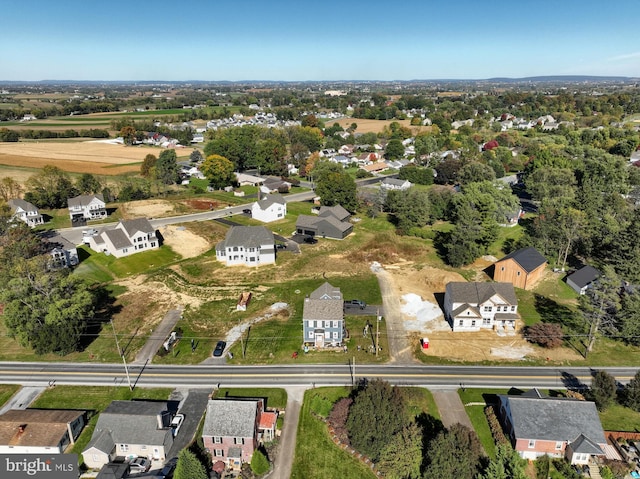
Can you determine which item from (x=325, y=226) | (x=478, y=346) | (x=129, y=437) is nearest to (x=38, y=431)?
(x=129, y=437)

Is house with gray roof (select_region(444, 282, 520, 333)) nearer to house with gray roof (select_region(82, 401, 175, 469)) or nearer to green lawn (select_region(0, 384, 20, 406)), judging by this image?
house with gray roof (select_region(82, 401, 175, 469))

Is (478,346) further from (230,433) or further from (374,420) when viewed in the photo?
(230,433)

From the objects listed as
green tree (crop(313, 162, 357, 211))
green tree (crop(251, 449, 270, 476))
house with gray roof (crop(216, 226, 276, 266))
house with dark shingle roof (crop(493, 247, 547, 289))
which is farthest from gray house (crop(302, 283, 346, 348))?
green tree (crop(313, 162, 357, 211))

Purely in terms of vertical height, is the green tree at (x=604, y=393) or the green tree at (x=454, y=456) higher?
the green tree at (x=454, y=456)

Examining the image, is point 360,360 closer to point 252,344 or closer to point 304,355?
point 304,355

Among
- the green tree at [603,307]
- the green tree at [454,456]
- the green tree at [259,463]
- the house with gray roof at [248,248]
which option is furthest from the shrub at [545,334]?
the house with gray roof at [248,248]

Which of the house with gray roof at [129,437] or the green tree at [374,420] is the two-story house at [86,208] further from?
the green tree at [374,420]

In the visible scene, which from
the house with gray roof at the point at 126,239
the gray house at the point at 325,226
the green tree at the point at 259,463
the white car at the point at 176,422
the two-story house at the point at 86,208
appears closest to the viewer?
the green tree at the point at 259,463
